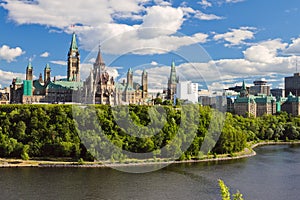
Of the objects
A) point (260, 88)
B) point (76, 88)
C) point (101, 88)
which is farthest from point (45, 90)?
point (260, 88)

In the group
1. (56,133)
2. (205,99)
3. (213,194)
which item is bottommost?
(213,194)

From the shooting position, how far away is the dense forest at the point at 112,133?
110 feet

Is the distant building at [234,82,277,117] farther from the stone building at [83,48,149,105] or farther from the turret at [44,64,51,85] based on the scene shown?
the turret at [44,64,51,85]

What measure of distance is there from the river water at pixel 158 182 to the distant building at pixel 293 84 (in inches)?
3715

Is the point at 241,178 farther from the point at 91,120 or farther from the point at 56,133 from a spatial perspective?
the point at 56,133

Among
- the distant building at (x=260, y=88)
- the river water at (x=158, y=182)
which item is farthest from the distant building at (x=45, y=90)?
the distant building at (x=260, y=88)

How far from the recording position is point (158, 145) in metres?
35.2

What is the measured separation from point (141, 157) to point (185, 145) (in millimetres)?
4633

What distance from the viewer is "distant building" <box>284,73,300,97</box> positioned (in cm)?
11900

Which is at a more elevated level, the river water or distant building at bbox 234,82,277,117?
distant building at bbox 234,82,277,117

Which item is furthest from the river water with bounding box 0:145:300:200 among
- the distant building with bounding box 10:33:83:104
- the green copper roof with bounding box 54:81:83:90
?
the green copper roof with bounding box 54:81:83:90

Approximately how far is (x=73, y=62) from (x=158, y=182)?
53588mm

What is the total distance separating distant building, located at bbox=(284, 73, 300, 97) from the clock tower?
243 feet

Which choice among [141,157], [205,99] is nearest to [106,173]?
[141,157]
